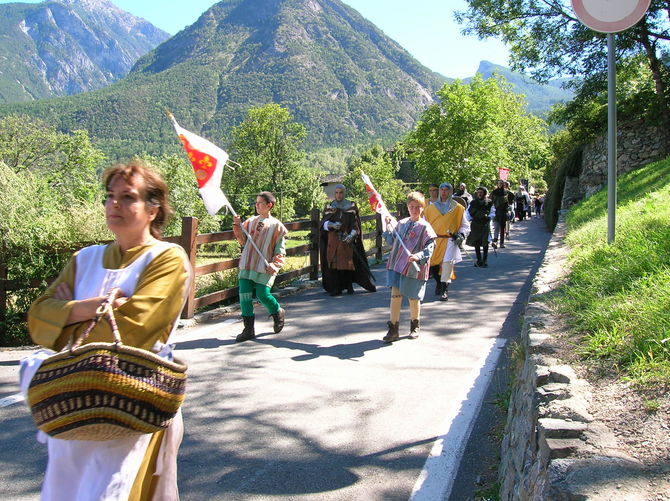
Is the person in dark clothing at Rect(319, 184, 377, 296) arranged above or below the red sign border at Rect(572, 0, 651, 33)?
below

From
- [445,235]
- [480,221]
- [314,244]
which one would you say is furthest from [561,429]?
[480,221]

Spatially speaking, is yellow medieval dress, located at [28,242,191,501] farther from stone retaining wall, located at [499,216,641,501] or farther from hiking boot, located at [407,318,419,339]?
hiking boot, located at [407,318,419,339]

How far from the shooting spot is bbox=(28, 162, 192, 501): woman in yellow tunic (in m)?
2.16

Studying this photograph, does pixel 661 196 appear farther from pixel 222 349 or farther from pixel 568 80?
pixel 568 80

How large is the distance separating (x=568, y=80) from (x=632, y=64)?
2402mm

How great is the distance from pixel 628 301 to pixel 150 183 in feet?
10.5

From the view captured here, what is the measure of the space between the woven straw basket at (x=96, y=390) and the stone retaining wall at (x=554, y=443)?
1427mm

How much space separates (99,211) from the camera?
9.26m

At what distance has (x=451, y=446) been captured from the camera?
4.19 metres

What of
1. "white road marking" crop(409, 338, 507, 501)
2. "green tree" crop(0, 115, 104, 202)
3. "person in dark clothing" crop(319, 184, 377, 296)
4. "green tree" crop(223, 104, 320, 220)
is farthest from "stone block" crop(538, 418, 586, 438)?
"green tree" crop(223, 104, 320, 220)

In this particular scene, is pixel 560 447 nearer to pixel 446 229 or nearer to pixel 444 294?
pixel 444 294

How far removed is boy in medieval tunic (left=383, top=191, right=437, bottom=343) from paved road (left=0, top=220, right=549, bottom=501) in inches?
12.0

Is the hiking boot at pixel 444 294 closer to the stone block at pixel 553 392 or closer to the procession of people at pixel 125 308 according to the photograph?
the stone block at pixel 553 392

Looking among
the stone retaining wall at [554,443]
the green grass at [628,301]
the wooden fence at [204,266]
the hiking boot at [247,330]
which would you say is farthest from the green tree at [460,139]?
the stone retaining wall at [554,443]
